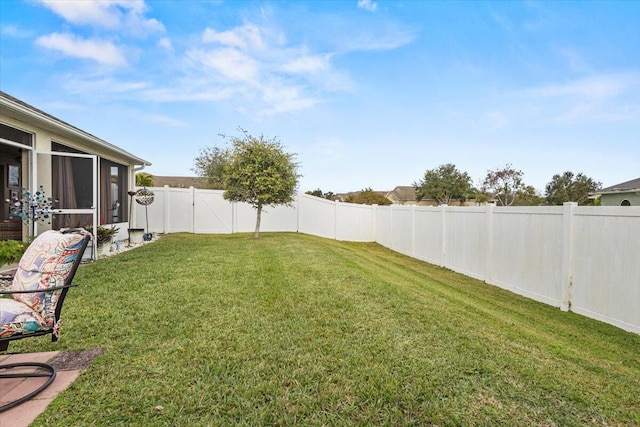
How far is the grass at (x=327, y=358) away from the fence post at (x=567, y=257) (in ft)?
0.91

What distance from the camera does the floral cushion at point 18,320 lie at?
2230 mm

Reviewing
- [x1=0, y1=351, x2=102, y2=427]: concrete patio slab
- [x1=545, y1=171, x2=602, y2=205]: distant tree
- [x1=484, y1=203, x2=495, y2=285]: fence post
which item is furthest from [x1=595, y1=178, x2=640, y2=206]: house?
[x1=545, y1=171, x2=602, y2=205]: distant tree

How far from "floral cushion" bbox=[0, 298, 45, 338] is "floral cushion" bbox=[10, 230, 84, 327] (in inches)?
1.5

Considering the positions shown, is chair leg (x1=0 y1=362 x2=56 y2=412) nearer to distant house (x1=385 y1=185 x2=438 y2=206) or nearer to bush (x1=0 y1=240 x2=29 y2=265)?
bush (x1=0 y1=240 x2=29 y2=265)

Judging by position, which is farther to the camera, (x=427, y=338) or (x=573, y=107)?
(x=573, y=107)

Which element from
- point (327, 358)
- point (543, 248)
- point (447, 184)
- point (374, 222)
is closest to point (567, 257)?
point (543, 248)

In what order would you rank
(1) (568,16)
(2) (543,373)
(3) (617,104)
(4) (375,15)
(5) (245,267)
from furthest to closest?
(3) (617,104), (4) (375,15), (1) (568,16), (5) (245,267), (2) (543,373)

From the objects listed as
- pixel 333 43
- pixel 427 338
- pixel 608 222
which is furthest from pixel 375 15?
pixel 427 338

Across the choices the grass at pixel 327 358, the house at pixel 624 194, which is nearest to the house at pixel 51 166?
the grass at pixel 327 358

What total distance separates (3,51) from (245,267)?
32.9 ft

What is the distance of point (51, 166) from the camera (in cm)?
731

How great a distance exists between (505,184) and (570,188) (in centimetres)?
1031

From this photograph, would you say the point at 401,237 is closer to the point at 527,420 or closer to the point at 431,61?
the point at 431,61

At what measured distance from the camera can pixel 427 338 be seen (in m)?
3.15
